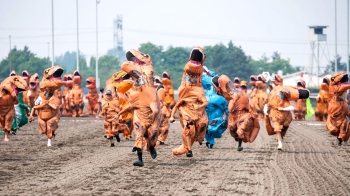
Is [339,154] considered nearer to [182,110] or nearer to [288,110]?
[288,110]

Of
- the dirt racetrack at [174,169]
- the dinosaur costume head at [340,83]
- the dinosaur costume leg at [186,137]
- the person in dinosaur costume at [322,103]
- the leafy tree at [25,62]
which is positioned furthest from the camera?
the leafy tree at [25,62]

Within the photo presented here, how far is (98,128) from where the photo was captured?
3634cm

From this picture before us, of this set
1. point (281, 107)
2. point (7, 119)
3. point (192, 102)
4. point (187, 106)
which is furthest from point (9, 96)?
point (281, 107)

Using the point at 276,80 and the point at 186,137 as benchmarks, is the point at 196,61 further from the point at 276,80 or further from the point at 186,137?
the point at 276,80

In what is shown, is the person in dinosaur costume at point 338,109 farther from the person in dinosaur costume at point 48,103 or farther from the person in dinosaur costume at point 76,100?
the person in dinosaur costume at point 76,100

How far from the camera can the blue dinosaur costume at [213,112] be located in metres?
23.8

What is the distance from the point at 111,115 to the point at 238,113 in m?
4.53

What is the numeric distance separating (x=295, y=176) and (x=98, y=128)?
789 inches

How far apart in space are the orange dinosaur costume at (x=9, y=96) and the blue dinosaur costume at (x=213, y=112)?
5831 mm

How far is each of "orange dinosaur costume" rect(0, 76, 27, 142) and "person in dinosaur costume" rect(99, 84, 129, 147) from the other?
8.59 ft

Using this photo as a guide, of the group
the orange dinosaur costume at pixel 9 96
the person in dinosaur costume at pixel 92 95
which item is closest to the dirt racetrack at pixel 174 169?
the orange dinosaur costume at pixel 9 96

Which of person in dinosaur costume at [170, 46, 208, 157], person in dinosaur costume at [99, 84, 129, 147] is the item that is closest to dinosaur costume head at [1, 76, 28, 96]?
person in dinosaur costume at [99, 84, 129, 147]

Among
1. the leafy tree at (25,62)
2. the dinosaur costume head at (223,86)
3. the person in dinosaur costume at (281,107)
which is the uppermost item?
the leafy tree at (25,62)

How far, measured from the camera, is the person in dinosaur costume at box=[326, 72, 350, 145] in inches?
984
